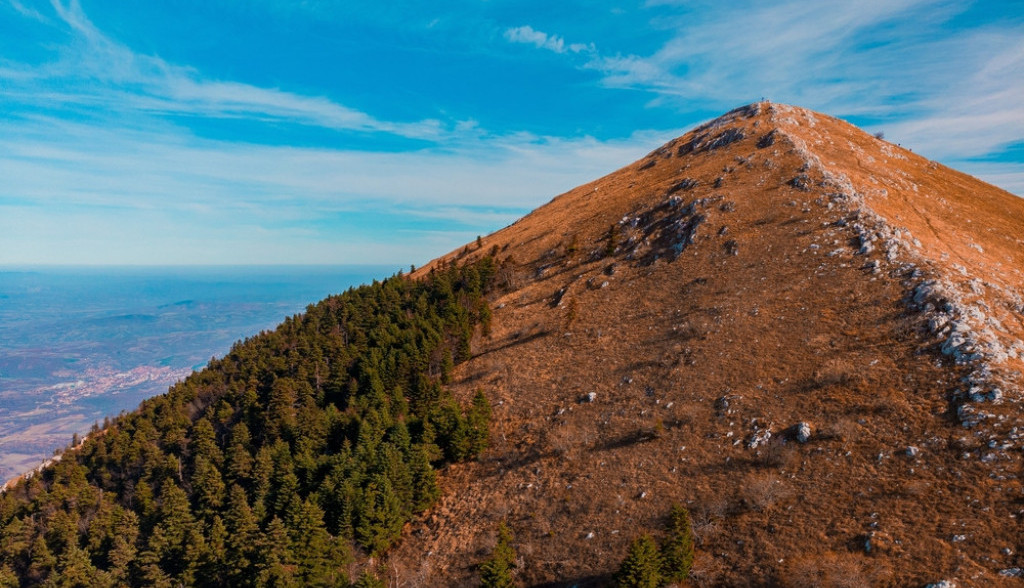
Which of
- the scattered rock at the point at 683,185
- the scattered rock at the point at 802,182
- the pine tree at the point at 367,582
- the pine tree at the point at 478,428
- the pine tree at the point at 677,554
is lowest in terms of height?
the pine tree at the point at 677,554

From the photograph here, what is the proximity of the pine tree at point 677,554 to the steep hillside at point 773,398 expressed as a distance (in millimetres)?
1891

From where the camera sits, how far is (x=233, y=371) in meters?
107

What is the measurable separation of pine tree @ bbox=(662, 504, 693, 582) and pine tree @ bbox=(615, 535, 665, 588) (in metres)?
0.93

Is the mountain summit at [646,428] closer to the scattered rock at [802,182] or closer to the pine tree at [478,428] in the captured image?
the pine tree at [478,428]

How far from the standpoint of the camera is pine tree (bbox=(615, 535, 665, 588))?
32750 mm

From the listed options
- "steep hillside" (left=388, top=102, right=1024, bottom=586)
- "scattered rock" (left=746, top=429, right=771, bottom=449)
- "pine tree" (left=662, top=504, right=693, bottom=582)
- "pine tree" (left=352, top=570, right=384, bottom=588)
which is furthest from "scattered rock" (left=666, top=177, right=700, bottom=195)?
"pine tree" (left=352, top=570, right=384, bottom=588)

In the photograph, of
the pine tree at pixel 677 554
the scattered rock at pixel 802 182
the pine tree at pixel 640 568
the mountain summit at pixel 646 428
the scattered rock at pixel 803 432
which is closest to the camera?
the pine tree at pixel 640 568

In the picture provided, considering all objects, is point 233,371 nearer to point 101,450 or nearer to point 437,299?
point 101,450

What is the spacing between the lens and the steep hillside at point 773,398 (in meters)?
34.2

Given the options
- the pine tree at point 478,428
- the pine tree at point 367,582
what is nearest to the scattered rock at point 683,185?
the pine tree at point 478,428

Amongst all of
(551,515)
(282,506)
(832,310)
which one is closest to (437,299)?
(282,506)

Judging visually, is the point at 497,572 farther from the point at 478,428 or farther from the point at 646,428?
the point at 646,428

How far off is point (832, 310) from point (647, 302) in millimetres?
26167

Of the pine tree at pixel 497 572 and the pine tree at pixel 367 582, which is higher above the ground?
the pine tree at pixel 367 582
